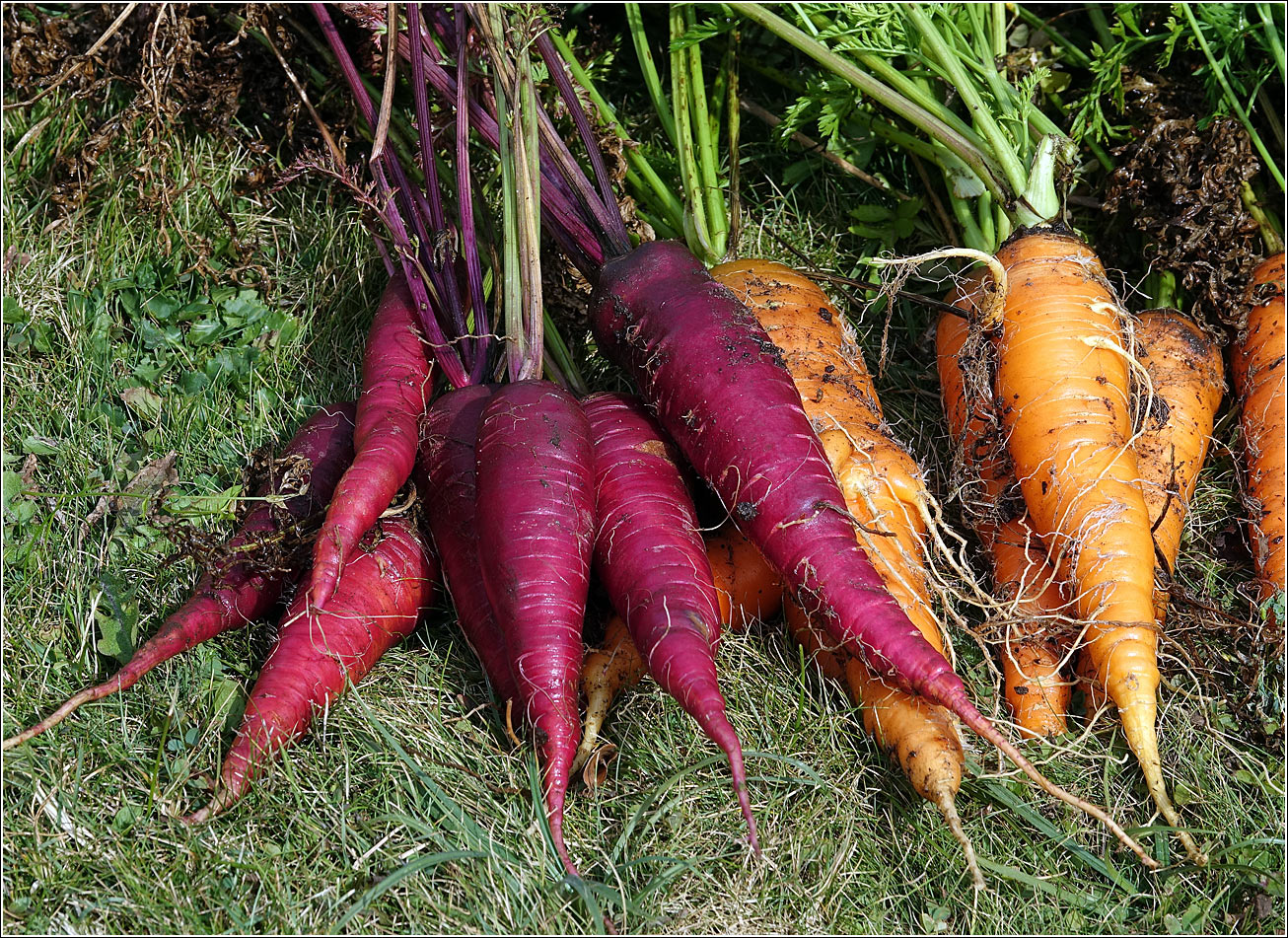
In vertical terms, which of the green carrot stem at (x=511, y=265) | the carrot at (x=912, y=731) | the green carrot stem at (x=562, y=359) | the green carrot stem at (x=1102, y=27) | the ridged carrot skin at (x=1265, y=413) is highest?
the green carrot stem at (x=1102, y=27)

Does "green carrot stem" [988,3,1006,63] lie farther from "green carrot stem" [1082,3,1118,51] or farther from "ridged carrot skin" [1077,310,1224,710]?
"ridged carrot skin" [1077,310,1224,710]

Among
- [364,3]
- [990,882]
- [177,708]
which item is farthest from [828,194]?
[177,708]

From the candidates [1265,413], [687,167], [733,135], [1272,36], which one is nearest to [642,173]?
[687,167]

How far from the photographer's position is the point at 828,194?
3.65 m

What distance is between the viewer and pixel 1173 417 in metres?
2.83

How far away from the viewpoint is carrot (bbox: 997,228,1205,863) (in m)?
2.37

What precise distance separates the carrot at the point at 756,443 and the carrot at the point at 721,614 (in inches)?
6.7

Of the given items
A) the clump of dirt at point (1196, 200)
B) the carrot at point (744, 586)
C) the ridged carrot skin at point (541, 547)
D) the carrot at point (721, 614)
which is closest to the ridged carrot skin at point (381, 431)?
the ridged carrot skin at point (541, 547)

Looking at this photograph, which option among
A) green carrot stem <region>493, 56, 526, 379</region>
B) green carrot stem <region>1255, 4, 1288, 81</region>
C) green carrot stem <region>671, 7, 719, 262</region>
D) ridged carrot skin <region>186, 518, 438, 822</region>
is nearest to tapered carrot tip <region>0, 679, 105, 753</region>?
ridged carrot skin <region>186, 518, 438, 822</region>

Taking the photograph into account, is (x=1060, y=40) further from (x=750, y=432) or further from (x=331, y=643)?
(x=331, y=643)

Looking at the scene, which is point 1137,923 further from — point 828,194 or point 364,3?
point 364,3

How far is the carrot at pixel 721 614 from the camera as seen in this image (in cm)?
243

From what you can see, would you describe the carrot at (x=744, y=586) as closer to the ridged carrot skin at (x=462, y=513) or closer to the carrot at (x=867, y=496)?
the carrot at (x=867, y=496)

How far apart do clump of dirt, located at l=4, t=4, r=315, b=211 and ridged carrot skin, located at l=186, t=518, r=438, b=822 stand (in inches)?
60.6
